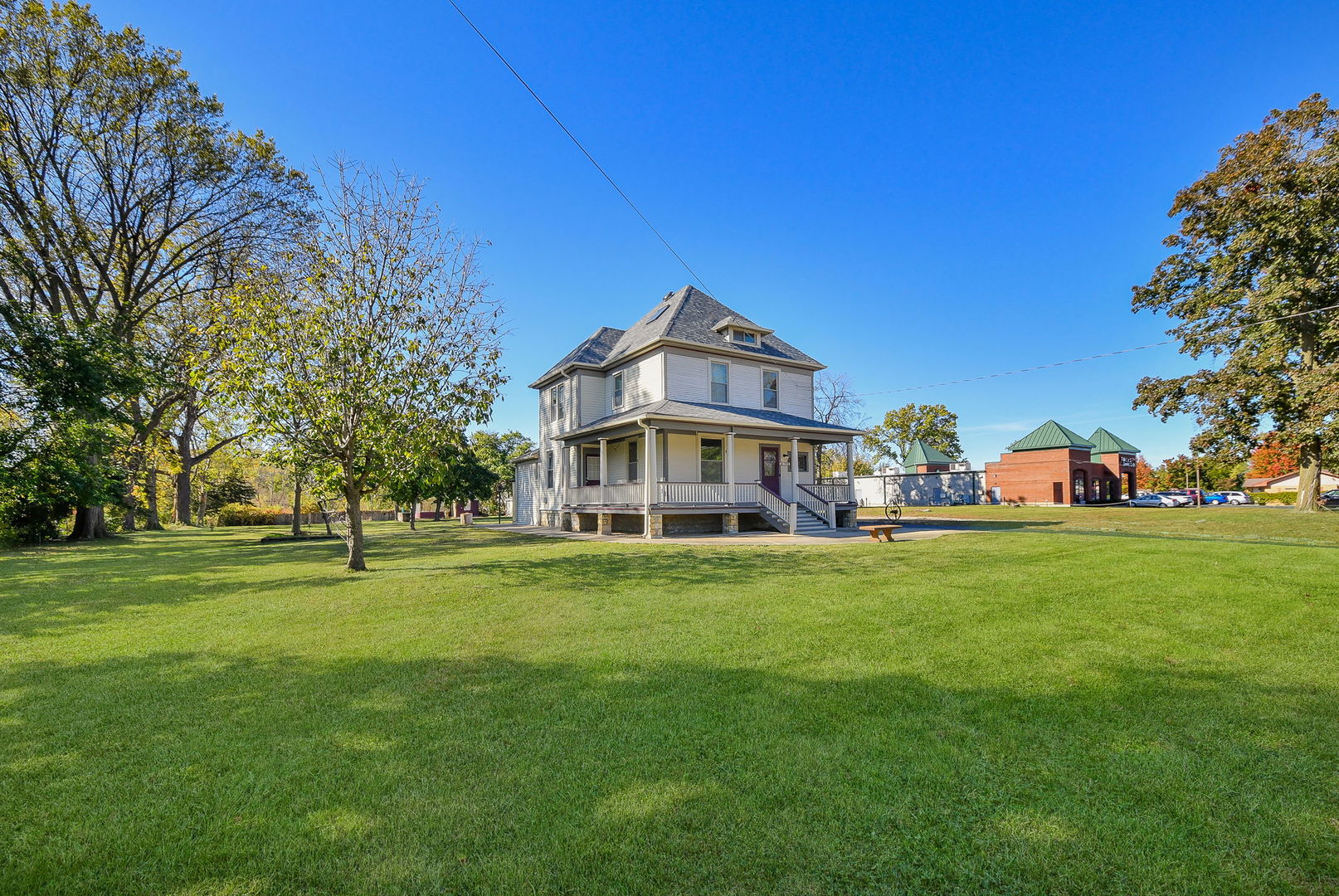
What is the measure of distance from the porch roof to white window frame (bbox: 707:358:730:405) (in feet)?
0.98

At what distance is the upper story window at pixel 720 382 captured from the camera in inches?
777

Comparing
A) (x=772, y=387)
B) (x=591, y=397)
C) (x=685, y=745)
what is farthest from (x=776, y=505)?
(x=685, y=745)

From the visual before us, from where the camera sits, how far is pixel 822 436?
2000 centimetres

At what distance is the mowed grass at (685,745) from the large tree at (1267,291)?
1959 centimetres

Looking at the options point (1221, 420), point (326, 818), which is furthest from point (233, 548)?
point (1221, 420)

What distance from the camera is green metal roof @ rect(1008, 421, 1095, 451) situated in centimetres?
3904

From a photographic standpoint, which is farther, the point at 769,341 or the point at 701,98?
the point at 769,341

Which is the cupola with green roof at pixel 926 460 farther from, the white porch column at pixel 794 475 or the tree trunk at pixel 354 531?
the tree trunk at pixel 354 531

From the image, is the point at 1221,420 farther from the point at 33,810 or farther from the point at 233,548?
the point at 233,548

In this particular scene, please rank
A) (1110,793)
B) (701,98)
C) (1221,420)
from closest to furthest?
(1110,793), (701,98), (1221,420)

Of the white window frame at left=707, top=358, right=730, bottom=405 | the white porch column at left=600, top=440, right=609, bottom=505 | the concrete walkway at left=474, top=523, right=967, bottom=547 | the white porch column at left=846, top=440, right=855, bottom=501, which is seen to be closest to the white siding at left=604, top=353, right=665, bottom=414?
the white porch column at left=600, top=440, right=609, bottom=505

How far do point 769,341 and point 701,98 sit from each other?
10.9 metres

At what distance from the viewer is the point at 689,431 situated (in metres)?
17.8

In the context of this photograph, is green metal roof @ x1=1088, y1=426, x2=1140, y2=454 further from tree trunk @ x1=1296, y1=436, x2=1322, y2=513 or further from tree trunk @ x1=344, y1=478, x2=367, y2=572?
tree trunk @ x1=344, y1=478, x2=367, y2=572
